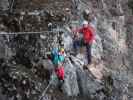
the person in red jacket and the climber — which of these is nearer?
the climber

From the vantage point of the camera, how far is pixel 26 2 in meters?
17.6

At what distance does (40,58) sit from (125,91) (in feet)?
15.0

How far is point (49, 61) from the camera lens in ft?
50.0

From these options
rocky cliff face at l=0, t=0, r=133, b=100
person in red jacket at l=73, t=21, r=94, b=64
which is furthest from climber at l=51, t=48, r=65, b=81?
person in red jacket at l=73, t=21, r=94, b=64

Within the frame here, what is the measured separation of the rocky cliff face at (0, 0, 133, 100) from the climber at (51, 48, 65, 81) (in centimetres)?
19

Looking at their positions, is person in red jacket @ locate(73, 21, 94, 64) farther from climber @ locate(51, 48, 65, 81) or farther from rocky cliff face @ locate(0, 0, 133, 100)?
climber @ locate(51, 48, 65, 81)

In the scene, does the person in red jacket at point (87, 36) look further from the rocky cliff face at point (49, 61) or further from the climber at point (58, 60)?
the climber at point (58, 60)

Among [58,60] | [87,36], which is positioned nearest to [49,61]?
[58,60]

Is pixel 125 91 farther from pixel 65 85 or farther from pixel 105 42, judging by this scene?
pixel 65 85

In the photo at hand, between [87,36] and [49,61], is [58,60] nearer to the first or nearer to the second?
[49,61]

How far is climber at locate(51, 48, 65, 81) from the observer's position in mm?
14977

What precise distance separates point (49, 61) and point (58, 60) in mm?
289

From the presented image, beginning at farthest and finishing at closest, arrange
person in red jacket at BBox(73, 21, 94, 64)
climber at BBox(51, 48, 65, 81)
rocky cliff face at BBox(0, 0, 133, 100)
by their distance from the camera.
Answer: person in red jacket at BBox(73, 21, 94, 64)
climber at BBox(51, 48, 65, 81)
rocky cliff face at BBox(0, 0, 133, 100)

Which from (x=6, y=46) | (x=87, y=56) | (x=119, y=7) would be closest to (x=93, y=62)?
(x=87, y=56)
